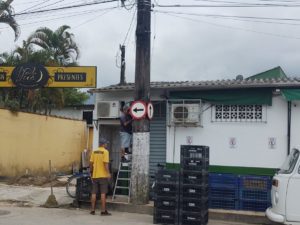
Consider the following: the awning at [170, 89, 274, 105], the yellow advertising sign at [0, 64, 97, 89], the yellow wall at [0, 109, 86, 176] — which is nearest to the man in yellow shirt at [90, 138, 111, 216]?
the awning at [170, 89, 274, 105]

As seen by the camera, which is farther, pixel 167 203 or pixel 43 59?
pixel 43 59

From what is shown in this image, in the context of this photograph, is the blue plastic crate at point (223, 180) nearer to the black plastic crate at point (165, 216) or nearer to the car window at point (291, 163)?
the black plastic crate at point (165, 216)

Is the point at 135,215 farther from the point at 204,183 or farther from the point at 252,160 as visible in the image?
the point at 252,160

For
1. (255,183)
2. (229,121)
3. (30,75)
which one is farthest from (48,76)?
(255,183)

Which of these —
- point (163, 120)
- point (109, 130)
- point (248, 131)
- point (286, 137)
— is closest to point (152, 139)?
point (163, 120)

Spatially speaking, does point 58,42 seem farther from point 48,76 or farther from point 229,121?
point 229,121

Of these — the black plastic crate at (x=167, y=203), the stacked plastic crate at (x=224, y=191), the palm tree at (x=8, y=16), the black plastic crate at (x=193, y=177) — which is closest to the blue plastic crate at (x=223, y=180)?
the stacked plastic crate at (x=224, y=191)

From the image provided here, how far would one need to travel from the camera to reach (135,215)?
39.7 ft

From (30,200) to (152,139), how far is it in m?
3.87

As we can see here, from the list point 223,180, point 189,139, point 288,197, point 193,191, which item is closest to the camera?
point 288,197

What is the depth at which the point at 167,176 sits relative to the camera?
11211 mm

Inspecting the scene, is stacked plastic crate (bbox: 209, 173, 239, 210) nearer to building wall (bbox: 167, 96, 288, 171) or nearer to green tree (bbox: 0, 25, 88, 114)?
building wall (bbox: 167, 96, 288, 171)

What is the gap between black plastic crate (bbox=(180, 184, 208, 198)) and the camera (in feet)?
35.8

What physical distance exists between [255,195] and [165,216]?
2332 mm
